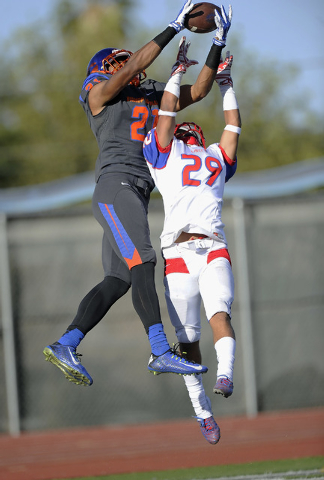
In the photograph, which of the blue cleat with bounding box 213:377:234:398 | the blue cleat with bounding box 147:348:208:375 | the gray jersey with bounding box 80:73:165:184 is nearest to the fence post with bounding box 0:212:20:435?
the gray jersey with bounding box 80:73:165:184

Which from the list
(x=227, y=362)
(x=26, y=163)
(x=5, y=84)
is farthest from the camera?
(x=5, y=84)

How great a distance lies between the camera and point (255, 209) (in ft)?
35.6

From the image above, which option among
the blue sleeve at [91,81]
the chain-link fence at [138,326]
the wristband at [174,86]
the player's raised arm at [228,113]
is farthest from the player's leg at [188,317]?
the chain-link fence at [138,326]

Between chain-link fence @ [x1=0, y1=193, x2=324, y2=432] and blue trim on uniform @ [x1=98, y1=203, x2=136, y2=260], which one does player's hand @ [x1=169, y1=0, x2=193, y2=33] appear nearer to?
blue trim on uniform @ [x1=98, y1=203, x2=136, y2=260]

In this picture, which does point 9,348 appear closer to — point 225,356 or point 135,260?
point 135,260

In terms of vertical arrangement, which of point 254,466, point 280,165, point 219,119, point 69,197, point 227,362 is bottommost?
point 254,466

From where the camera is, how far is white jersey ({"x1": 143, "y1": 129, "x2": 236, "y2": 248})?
532 cm

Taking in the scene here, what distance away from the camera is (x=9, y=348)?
10.4 metres

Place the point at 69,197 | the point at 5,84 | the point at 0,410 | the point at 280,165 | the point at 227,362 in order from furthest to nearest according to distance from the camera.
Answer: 1. the point at 5,84
2. the point at 280,165
3. the point at 69,197
4. the point at 0,410
5. the point at 227,362

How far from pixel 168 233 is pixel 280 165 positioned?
2113cm

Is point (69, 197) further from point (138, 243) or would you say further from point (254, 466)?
point (138, 243)

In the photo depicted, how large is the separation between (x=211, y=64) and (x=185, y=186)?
A: 0.94m

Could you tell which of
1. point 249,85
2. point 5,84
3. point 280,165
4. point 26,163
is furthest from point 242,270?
point 5,84

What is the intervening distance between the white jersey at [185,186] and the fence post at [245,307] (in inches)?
206
